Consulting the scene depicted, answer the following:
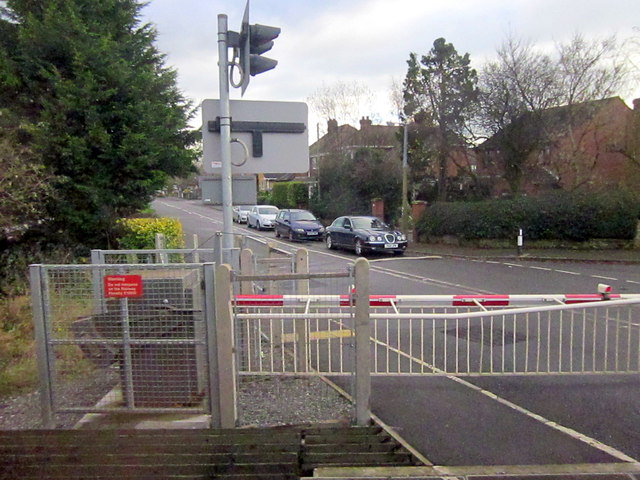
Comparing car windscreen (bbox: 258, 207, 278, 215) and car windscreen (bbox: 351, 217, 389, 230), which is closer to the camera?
car windscreen (bbox: 351, 217, 389, 230)

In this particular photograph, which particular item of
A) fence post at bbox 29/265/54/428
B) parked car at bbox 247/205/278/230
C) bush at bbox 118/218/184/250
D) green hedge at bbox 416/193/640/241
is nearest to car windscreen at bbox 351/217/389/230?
green hedge at bbox 416/193/640/241

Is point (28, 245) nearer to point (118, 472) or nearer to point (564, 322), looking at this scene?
point (118, 472)

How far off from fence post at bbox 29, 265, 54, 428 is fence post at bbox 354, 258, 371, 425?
95.1 inches

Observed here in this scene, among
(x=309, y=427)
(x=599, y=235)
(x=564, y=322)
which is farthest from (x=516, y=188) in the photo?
(x=309, y=427)

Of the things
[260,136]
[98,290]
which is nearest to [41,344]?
[98,290]

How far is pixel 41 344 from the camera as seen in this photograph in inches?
153

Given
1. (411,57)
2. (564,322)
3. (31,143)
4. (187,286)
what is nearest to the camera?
(187,286)

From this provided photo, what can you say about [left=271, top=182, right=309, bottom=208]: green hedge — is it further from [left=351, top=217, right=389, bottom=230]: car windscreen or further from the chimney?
[left=351, top=217, right=389, bottom=230]: car windscreen

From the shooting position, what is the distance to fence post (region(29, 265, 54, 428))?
3.82m

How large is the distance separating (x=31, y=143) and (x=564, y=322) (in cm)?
1078

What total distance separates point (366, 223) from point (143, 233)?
9.41m

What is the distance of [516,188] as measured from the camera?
22.4 meters

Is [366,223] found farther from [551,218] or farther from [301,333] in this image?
[301,333]

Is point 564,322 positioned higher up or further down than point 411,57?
further down
